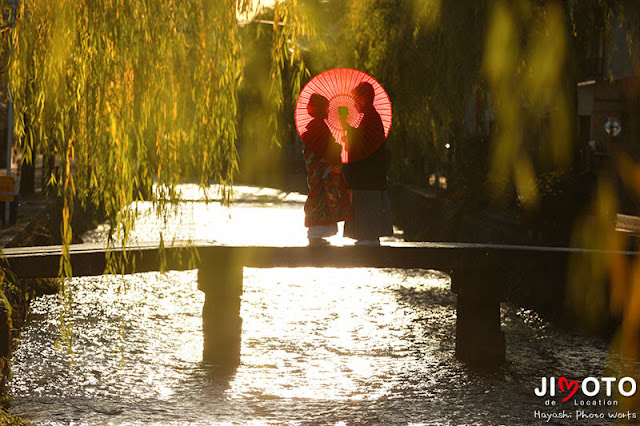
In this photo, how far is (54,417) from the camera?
25.2 ft

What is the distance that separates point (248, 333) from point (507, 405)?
3.69 meters

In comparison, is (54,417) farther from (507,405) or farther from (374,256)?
(507,405)

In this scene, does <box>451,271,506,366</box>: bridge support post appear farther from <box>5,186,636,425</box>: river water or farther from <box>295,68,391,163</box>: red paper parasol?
<box>295,68,391,163</box>: red paper parasol

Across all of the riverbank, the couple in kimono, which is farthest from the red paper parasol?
the riverbank

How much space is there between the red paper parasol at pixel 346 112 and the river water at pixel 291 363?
40.0 inches

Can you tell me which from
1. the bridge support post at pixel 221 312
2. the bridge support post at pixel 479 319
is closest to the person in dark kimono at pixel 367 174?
the bridge support post at pixel 479 319

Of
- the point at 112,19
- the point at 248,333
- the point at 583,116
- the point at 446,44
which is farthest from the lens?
the point at 583,116

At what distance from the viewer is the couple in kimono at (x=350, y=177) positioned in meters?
9.02

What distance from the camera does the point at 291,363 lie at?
31.7 ft

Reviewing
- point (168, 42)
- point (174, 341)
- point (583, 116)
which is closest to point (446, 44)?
point (174, 341)

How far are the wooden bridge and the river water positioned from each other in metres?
0.23

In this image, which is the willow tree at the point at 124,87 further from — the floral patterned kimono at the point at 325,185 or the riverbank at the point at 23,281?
the floral patterned kimono at the point at 325,185

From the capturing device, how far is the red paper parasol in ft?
29.4

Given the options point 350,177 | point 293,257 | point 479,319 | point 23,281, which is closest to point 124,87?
point 293,257
